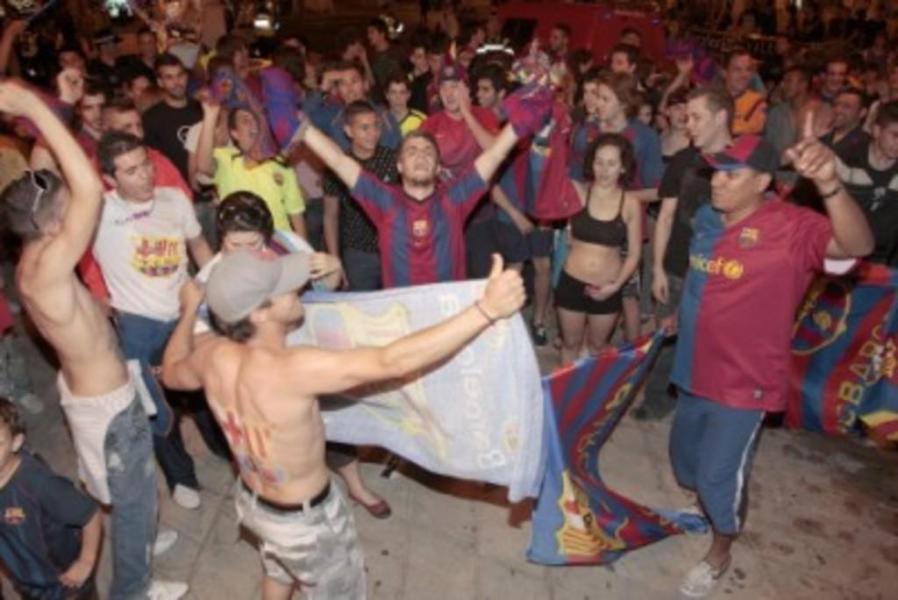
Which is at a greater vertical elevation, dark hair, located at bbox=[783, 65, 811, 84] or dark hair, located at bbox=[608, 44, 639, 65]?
dark hair, located at bbox=[608, 44, 639, 65]

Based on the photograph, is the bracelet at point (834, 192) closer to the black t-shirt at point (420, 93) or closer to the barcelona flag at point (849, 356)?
the barcelona flag at point (849, 356)

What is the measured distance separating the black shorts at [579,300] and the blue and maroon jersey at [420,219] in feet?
3.83

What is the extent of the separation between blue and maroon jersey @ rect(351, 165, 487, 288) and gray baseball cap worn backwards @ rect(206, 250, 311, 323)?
5.80ft

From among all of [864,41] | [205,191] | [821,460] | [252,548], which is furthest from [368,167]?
[864,41]

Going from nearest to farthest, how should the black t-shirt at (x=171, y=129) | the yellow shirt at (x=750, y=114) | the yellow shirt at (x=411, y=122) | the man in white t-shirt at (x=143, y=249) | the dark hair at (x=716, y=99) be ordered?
the man in white t-shirt at (x=143, y=249) → the dark hair at (x=716, y=99) → the yellow shirt at (x=411, y=122) → the black t-shirt at (x=171, y=129) → the yellow shirt at (x=750, y=114)

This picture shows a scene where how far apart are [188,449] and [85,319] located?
93.5 inches

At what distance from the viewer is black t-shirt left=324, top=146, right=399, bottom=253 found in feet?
17.5

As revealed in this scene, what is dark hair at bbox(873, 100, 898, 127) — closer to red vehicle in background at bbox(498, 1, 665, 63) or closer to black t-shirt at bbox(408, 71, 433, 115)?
black t-shirt at bbox(408, 71, 433, 115)

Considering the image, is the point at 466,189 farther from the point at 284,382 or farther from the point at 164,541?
the point at 164,541

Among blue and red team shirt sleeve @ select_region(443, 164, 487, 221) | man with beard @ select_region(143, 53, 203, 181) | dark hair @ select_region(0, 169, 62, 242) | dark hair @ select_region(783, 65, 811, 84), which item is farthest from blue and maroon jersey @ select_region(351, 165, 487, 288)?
dark hair @ select_region(783, 65, 811, 84)

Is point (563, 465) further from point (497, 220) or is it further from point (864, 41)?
point (864, 41)

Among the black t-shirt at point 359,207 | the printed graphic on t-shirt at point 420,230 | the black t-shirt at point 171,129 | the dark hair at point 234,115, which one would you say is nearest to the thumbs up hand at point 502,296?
the printed graphic on t-shirt at point 420,230

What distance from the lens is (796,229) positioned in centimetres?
347

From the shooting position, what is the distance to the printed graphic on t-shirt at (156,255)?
4.09m
